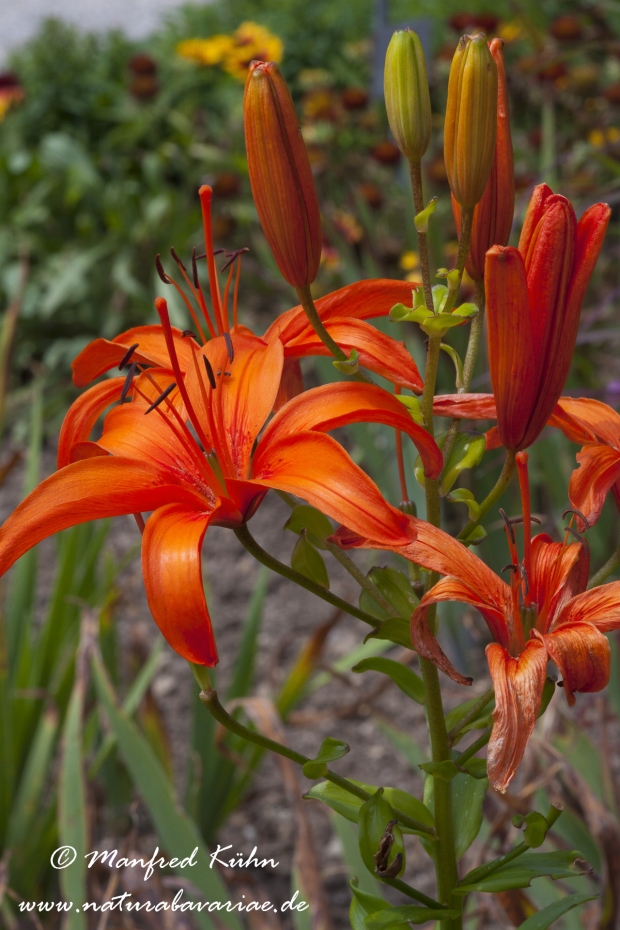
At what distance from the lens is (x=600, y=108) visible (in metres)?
2.74

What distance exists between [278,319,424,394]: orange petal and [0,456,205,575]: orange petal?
13 cm

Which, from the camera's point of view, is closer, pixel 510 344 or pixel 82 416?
pixel 510 344

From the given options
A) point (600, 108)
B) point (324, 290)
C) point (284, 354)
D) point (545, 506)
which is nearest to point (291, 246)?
point (284, 354)

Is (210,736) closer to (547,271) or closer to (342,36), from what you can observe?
(547,271)

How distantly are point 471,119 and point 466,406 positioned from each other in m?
0.16

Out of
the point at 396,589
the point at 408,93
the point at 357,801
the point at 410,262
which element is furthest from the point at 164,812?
the point at 410,262

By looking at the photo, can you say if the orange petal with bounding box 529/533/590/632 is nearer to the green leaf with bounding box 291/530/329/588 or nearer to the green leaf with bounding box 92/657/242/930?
the green leaf with bounding box 291/530/329/588

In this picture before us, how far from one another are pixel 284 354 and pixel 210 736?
880 millimetres

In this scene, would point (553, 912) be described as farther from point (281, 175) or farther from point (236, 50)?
point (236, 50)

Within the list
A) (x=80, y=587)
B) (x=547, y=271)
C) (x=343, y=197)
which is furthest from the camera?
(x=343, y=197)

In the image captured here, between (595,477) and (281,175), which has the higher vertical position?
(281,175)

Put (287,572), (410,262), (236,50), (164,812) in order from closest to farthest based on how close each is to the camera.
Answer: (287,572)
(164,812)
(410,262)
(236,50)

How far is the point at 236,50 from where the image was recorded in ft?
10.7

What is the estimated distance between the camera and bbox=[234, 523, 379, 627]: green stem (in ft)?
1.78
